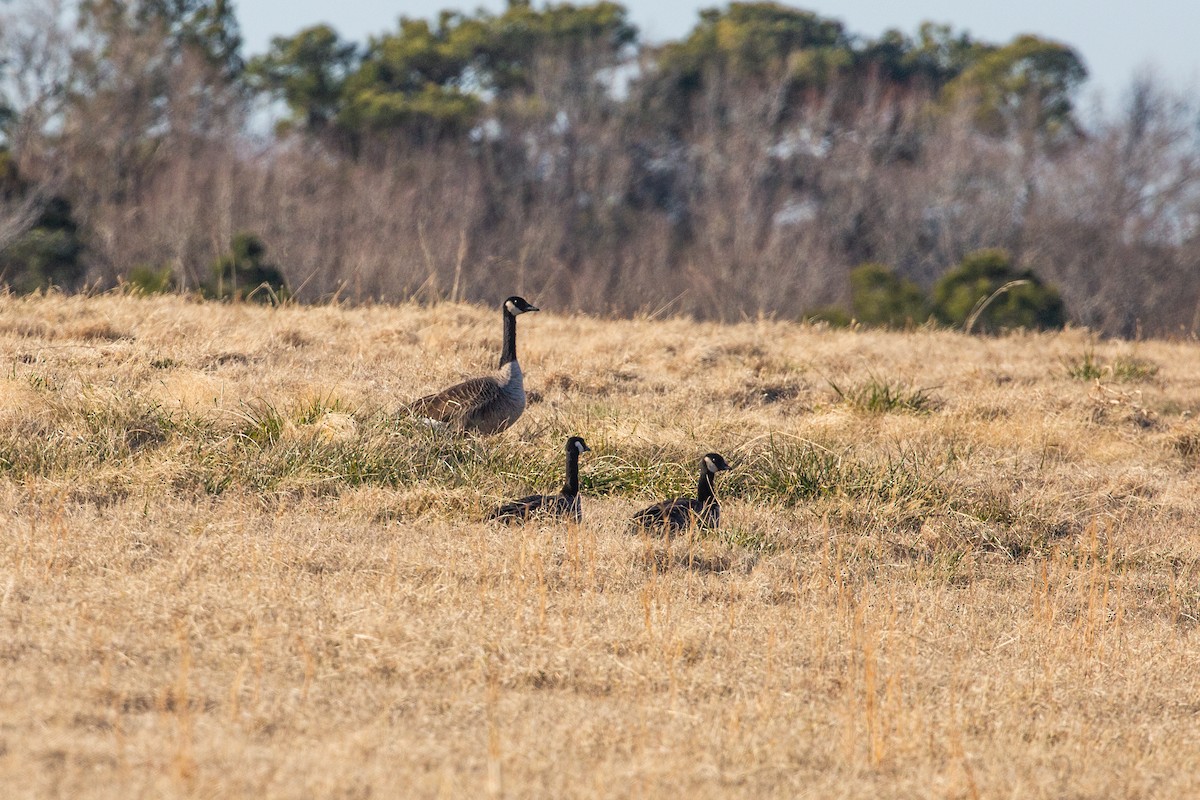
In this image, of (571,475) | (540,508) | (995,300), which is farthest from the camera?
(995,300)

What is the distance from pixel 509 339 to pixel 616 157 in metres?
38.9

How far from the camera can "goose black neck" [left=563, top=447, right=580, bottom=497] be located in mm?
7797

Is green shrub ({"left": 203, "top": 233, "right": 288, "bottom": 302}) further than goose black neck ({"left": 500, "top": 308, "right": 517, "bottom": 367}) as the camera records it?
Yes

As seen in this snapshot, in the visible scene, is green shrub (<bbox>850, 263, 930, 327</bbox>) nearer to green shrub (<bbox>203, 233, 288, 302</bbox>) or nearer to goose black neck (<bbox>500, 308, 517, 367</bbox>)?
green shrub (<bbox>203, 233, 288, 302</bbox>)

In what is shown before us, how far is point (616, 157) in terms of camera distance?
47.8 metres

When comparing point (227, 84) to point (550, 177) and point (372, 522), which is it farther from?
point (372, 522)

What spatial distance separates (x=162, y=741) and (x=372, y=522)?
3.10 metres

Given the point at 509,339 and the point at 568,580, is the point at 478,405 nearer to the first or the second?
the point at 509,339

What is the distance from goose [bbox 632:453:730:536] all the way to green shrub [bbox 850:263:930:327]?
15.7 m

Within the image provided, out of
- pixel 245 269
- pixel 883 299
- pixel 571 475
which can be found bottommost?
pixel 571 475

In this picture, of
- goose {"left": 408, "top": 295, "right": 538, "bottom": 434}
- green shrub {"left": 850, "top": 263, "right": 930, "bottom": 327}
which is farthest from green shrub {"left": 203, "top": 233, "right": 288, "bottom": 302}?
goose {"left": 408, "top": 295, "right": 538, "bottom": 434}

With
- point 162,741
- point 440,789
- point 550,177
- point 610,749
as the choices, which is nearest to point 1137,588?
point 610,749

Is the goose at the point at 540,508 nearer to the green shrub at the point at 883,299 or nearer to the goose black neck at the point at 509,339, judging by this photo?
the goose black neck at the point at 509,339

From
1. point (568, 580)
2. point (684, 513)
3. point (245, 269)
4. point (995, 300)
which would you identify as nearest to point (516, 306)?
point (684, 513)
